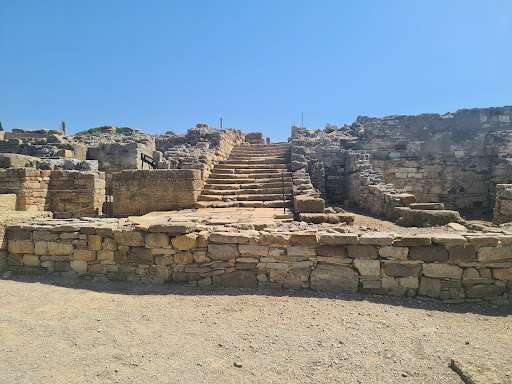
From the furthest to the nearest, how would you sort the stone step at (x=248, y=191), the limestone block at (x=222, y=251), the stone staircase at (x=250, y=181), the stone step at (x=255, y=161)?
the stone step at (x=255, y=161) → the stone step at (x=248, y=191) → the stone staircase at (x=250, y=181) → the limestone block at (x=222, y=251)

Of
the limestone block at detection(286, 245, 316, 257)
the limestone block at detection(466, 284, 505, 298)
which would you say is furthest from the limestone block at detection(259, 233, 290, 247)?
the limestone block at detection(466, 284, 505, 298)

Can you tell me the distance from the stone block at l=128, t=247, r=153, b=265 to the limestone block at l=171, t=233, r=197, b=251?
1.59ft

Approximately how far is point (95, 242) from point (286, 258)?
3.22 meters

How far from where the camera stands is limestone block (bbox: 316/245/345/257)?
4.38 m

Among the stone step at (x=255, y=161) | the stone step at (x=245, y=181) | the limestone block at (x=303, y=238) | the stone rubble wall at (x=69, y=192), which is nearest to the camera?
the limestone block at (x=303, y=238)

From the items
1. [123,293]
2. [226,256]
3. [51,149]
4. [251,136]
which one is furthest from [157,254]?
[251,136]

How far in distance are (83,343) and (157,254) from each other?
1.69 metres

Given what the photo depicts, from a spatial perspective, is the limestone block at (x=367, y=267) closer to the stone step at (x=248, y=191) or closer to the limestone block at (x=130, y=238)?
the limestone block at (x=130, y=238)

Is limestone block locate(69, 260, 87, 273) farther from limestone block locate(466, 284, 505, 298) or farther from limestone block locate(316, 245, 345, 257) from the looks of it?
limestone block locate(466, 284, 505, 298)

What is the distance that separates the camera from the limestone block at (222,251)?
452cm

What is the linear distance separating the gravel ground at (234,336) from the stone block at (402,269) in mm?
367

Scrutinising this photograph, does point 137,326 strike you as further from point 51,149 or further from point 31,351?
point 51,149

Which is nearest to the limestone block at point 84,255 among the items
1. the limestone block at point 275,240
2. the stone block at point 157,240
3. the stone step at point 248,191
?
the stone block at point 157,240

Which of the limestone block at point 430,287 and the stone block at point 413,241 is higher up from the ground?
the stone block at point 413,241
